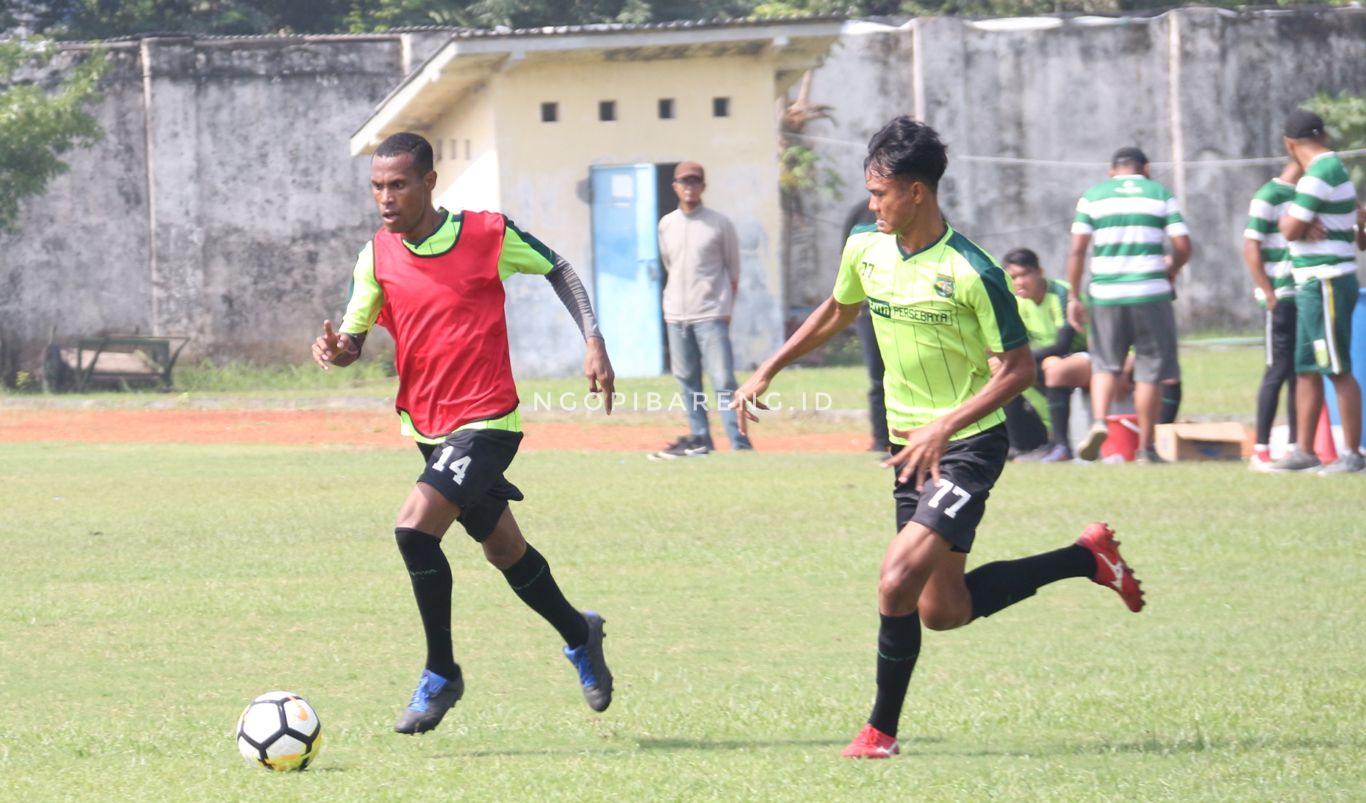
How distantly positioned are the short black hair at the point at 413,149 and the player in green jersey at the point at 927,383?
53.8 inches

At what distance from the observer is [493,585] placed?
375 inches

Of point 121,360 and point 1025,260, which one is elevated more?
point 1025,260

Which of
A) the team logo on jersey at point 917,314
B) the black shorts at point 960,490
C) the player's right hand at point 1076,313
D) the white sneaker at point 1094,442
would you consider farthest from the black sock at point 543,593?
the white sneaker at point 1094,442

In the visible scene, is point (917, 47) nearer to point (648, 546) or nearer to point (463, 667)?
point (648, 546)

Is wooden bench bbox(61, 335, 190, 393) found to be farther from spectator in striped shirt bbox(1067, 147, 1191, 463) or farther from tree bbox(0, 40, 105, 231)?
spectator in striped shirt bbox(1067, 147, 1191, 463)

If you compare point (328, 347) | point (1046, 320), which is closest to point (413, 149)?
point (328, 347)

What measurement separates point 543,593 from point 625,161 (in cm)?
1876

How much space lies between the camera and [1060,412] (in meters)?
14.7

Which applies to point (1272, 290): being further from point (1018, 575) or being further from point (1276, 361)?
point (1018, 575)

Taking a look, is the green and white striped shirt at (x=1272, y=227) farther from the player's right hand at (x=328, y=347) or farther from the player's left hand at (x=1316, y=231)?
the player's right hand at (x=328, y=347)

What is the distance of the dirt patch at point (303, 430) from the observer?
Result: 677 inches

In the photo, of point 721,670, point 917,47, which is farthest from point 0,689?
point 917,47

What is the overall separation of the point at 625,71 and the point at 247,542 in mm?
15070

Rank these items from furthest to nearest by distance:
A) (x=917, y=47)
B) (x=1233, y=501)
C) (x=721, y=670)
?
1. (x=917, y=47)
2. (x=1233, y=501)
3. (x=721, y=670)
